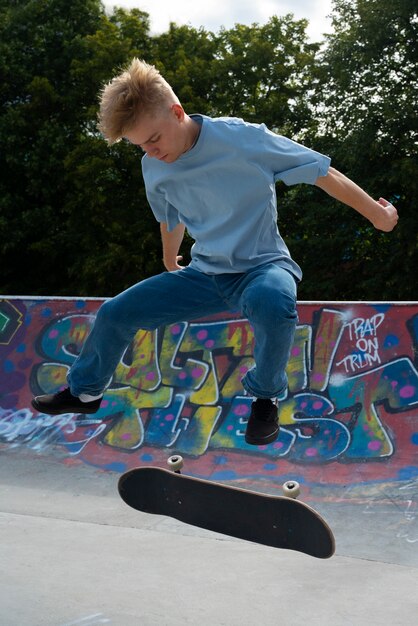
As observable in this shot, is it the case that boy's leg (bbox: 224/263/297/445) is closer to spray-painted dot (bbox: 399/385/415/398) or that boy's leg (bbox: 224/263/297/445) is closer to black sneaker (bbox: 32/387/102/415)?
black sneaker (bbox: 32/387/102/415)

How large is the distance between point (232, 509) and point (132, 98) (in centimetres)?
223

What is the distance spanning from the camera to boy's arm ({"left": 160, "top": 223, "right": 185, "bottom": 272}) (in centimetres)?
436

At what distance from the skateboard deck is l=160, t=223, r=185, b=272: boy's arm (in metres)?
1.18

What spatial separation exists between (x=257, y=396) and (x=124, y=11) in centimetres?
3267

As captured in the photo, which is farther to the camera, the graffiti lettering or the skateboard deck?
the graffiti lettering

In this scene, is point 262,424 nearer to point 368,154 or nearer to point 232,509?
point 232,509

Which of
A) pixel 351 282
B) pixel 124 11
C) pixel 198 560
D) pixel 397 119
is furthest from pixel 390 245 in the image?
pixel 198 560

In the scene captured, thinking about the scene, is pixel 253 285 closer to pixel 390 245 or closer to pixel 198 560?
pixel 198 560

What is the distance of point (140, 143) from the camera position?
3.78 m

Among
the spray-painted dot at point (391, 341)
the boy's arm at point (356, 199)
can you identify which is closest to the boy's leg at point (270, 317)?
the boy's arm at point (356, 199)

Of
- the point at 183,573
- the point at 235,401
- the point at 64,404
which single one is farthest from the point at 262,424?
the point at 235,401

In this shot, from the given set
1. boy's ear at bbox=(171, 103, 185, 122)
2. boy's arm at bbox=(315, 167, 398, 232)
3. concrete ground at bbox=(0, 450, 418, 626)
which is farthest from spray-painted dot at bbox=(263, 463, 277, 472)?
boy's ear at bbox=(171, 103, 185, 122)

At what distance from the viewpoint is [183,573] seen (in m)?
5.76

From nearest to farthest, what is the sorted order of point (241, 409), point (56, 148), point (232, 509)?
point (232, 509) < point (241, 409) < point (56, 148)
